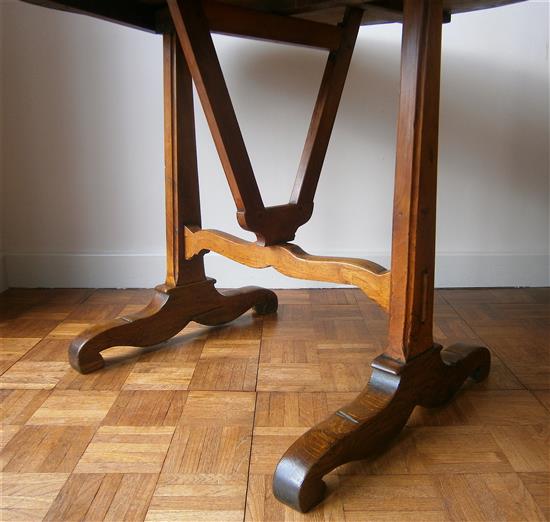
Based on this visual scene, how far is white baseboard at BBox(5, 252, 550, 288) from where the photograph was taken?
1.58 meters

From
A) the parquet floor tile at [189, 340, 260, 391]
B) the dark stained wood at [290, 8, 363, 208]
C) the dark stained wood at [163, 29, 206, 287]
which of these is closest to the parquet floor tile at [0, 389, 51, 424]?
the parquet floor tile at [189, 340, 260, 391]

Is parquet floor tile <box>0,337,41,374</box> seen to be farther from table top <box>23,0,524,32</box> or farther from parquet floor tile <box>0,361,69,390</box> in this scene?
table top <box>23,0,524,32</box>

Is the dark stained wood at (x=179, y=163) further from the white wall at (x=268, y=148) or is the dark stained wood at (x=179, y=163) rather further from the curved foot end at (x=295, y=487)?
the curved foot end at (x=295, y=487)

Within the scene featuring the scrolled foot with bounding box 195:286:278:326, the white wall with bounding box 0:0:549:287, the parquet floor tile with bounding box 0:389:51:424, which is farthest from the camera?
the white wall with bounding box 0:0:549:287

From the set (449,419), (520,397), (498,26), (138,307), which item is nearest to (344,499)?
(449,419)

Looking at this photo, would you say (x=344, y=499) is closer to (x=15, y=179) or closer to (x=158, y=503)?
(x=158, y=503)

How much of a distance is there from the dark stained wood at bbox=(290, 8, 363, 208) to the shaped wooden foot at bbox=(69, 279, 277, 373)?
11.5 inches

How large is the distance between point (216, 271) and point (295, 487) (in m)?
0.95

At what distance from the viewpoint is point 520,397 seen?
0.96m

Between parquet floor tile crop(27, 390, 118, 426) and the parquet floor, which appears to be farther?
parquet floor tile crop(27, 390, 118, 426)

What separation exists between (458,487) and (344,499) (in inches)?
5.3

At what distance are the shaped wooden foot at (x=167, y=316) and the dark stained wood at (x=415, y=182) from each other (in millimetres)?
471

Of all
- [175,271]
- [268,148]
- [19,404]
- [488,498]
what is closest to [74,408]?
[19,404]

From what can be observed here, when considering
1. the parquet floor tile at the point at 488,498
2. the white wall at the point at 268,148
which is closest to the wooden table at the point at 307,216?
the parquet floor tile at the point at 488,498
